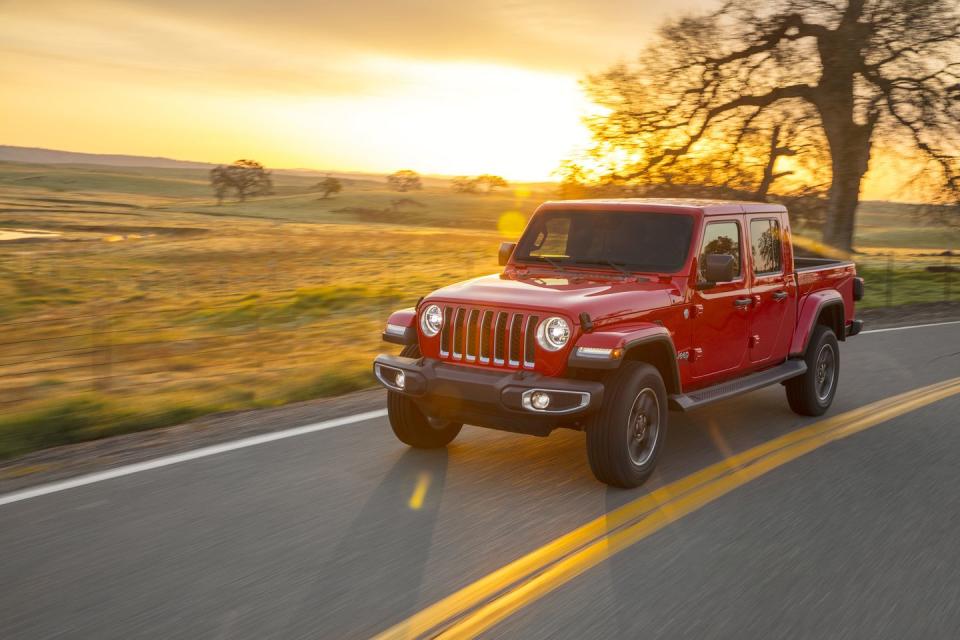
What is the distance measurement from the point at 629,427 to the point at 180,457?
10.2 ft

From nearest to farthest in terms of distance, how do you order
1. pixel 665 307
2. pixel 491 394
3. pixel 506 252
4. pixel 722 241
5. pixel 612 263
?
pixel 491 394, pixel 665 307, pixel 612 263, pixel 722 241, pixel 506 252

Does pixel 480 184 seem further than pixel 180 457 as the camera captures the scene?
Yes

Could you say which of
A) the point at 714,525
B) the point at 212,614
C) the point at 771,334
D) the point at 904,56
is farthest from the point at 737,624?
the point at 904,56

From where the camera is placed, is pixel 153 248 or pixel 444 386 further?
pixel 153 248

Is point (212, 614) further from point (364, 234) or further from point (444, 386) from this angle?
point (364, 234)

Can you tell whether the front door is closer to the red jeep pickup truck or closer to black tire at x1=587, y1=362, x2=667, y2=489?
the red jeep pickup truck

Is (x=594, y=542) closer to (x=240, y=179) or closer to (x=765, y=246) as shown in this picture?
(x=765, y=246)

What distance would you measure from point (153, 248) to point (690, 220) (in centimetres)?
3460

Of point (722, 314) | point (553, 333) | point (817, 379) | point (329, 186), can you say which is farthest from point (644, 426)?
point (329, 186)

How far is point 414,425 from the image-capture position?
22.3ft

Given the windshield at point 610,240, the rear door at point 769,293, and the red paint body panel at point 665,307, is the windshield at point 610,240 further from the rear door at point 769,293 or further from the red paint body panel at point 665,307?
the rear door at point 769,293

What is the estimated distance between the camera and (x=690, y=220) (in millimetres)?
7066

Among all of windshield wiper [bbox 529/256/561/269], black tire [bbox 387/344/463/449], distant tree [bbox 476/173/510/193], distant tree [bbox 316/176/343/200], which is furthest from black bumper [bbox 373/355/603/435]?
distant tree [bbox 476/173/510/193]

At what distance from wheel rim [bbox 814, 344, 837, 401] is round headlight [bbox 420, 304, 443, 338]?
3989mm
